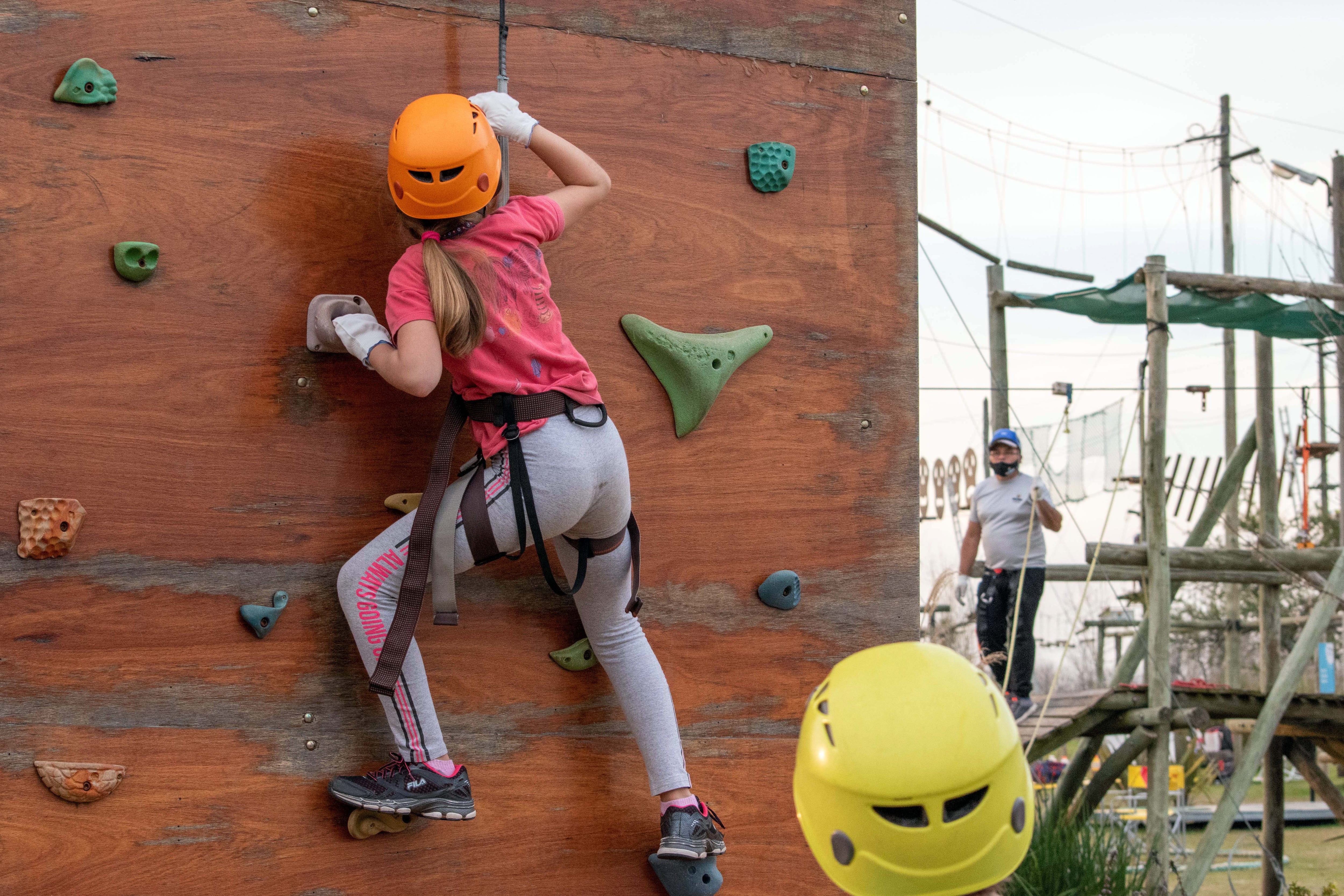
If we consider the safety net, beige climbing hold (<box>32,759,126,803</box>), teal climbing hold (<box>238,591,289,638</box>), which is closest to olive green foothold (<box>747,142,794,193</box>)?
teal climbing hold (<box>238,591,289,638</box>)

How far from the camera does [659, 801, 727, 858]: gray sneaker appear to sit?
292 centimetres

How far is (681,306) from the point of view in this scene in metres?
3.27

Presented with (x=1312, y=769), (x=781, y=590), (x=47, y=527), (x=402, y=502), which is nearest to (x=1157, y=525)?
(x=1312, y=769)

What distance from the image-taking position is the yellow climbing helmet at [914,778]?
5.82 ft

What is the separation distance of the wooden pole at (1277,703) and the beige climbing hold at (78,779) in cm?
614

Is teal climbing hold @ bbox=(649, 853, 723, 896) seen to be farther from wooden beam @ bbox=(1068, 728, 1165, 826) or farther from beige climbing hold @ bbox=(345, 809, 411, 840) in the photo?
wooden beam @ bbox=(1068, 728, 1165, 826)

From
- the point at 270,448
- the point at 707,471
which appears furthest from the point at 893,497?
the point at 270,448

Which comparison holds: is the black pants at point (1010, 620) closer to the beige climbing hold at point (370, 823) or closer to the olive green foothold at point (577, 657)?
the olive green foothold at point (577, 657)

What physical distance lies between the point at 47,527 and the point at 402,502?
75 cm

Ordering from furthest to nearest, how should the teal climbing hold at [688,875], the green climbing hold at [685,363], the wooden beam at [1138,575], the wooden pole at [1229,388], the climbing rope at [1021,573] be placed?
the wooden pole at [1229,388] < the wooden beam at [1138,575] < the climbing rope at [1021,573] < the green climbing hold at [685,363] < the teal climbing hold at [688,875]

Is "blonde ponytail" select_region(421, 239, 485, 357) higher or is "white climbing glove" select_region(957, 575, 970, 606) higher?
Answer: "blonde ponytail" select_region(421, 239, 485, 357)

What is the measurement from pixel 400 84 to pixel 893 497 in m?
1.70

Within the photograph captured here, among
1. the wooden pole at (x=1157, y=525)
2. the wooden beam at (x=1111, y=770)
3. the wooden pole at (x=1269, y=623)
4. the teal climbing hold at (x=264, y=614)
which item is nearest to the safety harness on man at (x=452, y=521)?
Result: the teal climbing hold at (x=264, y=614)

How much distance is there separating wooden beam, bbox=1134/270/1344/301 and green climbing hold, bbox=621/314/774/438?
4.88 meters
